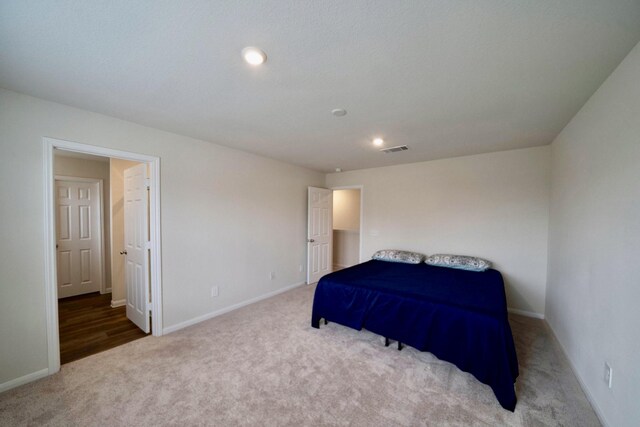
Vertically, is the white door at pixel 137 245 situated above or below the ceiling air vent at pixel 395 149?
below

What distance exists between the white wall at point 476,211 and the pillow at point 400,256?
25 centimetres

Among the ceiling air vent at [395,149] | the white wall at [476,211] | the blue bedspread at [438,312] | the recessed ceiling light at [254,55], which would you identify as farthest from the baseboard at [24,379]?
the white wall at [476,211]

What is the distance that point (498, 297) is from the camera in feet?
7.57

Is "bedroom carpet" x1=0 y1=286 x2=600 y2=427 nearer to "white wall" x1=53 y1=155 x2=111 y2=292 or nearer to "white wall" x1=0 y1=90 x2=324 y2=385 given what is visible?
"white wall" x1=0 y1=90 x2=324 y2=385

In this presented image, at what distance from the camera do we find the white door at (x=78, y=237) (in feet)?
13.0

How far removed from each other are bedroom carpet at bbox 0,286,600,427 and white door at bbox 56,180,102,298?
266cm

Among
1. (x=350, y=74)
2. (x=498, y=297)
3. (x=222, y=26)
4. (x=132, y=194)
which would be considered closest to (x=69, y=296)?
(x=132, y=194)

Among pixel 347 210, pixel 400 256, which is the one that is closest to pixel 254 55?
pixel 400 256

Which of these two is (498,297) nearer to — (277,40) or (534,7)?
(534,7)

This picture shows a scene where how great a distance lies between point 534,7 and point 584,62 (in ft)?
2.47

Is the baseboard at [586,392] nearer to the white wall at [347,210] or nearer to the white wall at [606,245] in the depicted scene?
the white wall at [606,245]

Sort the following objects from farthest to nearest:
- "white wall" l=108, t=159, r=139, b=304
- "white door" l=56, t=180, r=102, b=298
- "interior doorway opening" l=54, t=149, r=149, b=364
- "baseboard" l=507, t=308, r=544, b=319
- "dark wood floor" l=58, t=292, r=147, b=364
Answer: "white door" l=56, t=180, r=102, b=298, "white wall" l=108, t=159, r=139, b=304, "interior doorway opening" l=54, t=149, r=149, b=364, "baseboard" l=507, t=308, r=544, b=319, "dark wood floor" l=58, t=292, r=147, b=364

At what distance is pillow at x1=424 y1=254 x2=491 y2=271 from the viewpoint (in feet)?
10.9

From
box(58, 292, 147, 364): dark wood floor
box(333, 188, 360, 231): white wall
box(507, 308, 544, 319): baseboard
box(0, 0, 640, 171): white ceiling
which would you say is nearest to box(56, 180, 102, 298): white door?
box(58, 292, 147, 364): dark wood floor
